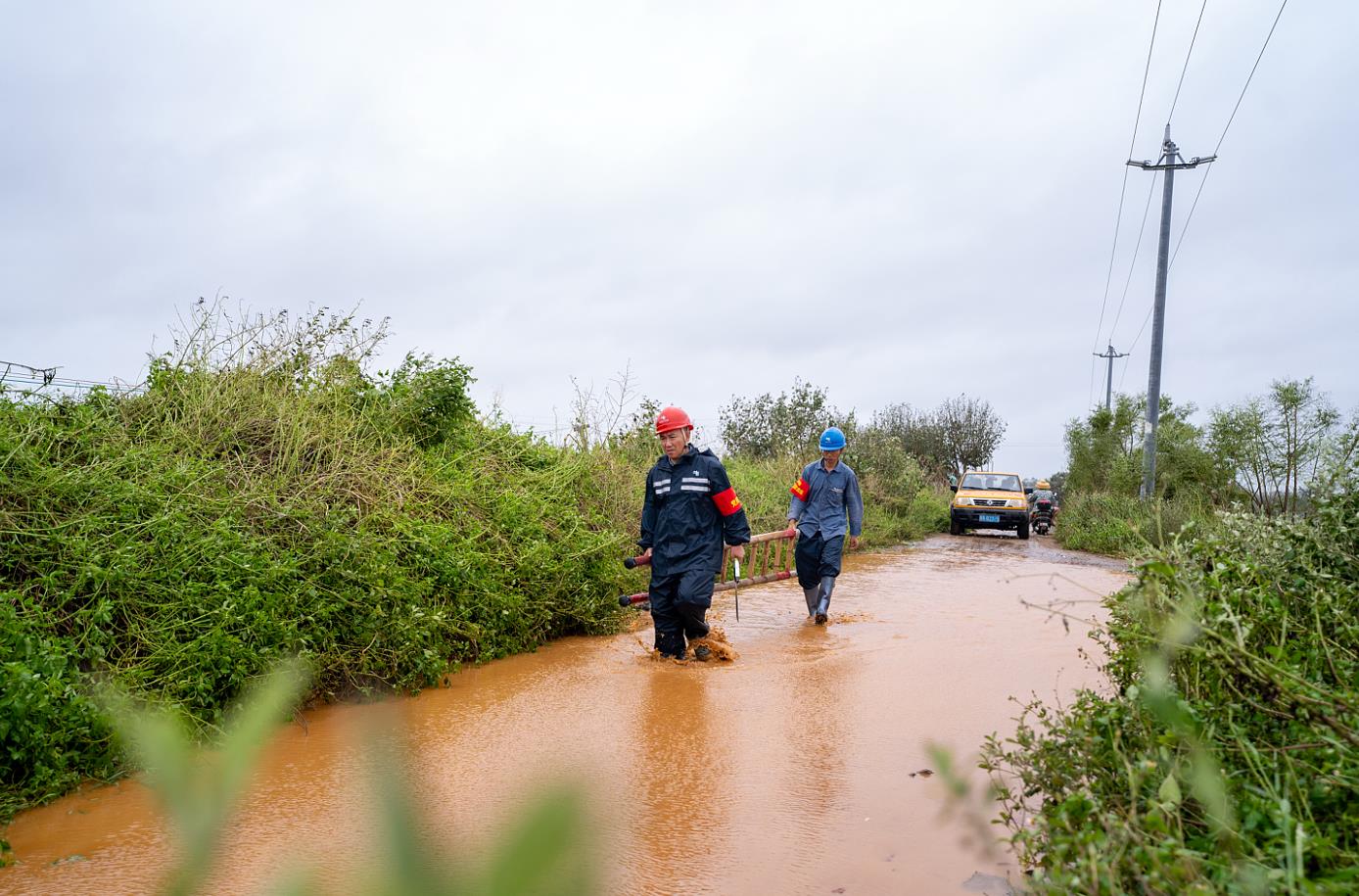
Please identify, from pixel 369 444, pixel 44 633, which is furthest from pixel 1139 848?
pixel 369 444

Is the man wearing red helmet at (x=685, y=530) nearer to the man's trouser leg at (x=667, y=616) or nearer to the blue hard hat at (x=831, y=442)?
the man's trouser leg at (x=667, y=616)

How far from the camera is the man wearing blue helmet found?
1012cm

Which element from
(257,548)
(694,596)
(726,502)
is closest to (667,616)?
(694,596)

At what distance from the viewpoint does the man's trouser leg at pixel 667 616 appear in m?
8.28

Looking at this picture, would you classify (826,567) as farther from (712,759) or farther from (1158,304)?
(1158,304)

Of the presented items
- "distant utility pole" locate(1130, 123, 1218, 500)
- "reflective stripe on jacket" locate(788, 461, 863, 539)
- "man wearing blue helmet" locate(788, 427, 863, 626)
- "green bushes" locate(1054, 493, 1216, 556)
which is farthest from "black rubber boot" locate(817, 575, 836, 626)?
"distant utility pole" locate(1130, 123, 1218, 500)

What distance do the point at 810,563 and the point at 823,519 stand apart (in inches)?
18.8

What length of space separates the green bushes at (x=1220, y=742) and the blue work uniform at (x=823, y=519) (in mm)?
5992

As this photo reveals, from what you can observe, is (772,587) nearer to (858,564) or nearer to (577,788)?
(858,564)

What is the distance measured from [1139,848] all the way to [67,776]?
15.9 ft

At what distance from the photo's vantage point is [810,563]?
10227 mm

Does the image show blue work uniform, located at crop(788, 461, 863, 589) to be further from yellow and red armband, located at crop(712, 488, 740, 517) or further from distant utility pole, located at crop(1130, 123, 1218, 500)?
distant utility pole, located at crop(1130, 123, 1218, 500)

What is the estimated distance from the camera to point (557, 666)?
811 cm

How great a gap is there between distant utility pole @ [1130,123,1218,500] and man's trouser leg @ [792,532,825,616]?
564 inches
